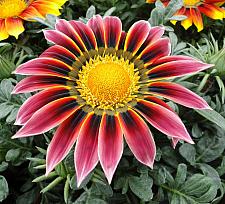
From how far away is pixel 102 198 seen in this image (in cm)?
107

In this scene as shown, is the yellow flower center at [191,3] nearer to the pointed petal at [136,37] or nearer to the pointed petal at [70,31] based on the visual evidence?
the pointed petal at [136,37]

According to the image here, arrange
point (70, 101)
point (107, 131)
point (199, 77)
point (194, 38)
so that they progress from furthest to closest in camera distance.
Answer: point (194, 38), point (199, 77), point (70, 101), point (107, 131)

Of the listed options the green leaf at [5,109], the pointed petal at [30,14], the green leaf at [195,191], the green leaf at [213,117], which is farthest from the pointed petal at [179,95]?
the pointed petal at [30,14]

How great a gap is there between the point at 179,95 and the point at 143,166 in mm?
207

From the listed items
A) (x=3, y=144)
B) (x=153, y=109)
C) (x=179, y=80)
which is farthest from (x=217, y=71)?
(x=3, y=144)

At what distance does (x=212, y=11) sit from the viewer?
Result: 1411mm

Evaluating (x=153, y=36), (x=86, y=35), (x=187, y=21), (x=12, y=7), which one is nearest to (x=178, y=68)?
(x=153, y=36)

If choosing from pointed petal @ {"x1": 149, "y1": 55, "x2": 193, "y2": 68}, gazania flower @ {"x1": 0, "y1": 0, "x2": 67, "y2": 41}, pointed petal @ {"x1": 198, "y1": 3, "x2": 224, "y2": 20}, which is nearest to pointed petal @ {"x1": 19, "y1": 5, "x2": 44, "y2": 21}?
gazania flower @ {"x1": 0, "y1": 0, "x2": 67, "y2": 41}

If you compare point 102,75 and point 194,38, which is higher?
point 102,75

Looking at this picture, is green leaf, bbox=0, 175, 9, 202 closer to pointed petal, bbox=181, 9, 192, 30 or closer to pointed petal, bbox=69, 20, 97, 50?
pointed petal, bbox=69, 20, 97, 50

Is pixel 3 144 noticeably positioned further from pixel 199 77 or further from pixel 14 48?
pixel 199 77

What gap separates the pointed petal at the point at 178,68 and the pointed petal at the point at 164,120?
99 millimetres

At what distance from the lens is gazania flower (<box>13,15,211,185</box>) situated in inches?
34.5

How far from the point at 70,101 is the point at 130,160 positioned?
0.85 feet
